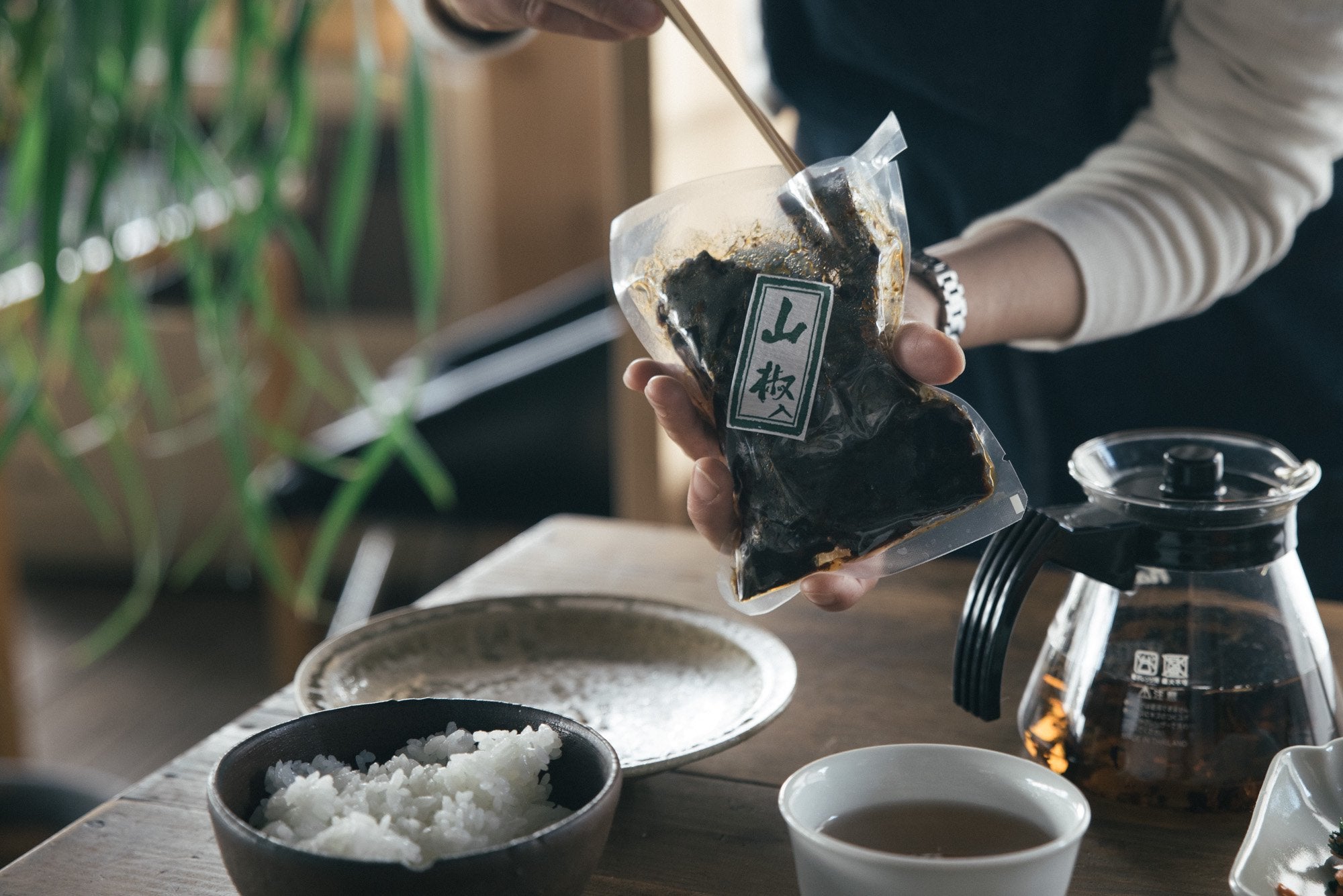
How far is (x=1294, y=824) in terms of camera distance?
0.55 m

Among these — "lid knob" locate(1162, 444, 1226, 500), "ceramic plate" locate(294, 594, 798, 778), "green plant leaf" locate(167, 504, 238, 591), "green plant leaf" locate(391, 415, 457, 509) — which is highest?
"lid knob" locate(1162, 444, 1226, 500)

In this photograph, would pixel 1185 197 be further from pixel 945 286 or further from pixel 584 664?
pixel 584 664

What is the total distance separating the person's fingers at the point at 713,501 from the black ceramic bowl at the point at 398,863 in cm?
17

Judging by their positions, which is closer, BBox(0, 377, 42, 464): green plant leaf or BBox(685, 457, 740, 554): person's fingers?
BBox(685, 457, 740, 554): person's fingers

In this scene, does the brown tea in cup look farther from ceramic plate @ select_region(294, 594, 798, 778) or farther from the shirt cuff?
the shirt cuff

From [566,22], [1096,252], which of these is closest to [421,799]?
[566,22]

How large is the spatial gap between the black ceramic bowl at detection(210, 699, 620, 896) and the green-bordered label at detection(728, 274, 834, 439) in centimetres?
18

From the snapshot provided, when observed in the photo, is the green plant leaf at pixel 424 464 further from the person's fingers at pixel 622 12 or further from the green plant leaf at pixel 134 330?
the person's fingers at pixel 622 12

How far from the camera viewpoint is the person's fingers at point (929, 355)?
23.6 inches

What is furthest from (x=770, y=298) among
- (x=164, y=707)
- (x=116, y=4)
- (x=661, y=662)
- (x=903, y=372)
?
(x=164, y=707)

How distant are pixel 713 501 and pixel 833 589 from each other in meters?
0.07

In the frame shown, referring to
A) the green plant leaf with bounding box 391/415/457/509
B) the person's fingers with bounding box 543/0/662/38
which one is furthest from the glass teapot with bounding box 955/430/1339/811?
the green plant leaf with bounding box 391/415/457/509

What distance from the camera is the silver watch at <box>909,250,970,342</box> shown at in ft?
2.50

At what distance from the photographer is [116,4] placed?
3.63 feet
